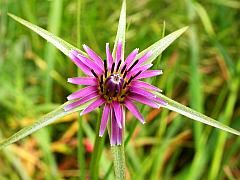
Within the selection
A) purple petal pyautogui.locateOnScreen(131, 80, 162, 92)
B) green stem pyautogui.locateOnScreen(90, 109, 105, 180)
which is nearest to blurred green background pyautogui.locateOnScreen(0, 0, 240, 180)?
green stem pyautogui.locateOnScreen(90, 109, 105, 180)

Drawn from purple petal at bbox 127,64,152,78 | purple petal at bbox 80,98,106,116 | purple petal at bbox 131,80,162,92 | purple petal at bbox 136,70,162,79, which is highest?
purple petal at bbox 127,64,152,78

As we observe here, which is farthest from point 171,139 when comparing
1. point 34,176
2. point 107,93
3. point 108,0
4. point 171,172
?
point 107,93

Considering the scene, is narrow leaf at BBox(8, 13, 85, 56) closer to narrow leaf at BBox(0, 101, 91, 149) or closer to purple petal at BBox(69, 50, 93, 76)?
purple petal at BBox(69, 50, 93, 76)

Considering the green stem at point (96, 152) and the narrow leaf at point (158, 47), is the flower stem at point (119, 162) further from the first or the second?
the narrow leaf at point (158, 47)

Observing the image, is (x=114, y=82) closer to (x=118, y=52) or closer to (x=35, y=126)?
(x=118, y=52)

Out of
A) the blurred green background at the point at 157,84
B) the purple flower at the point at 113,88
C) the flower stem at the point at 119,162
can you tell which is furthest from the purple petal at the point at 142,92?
the blurred green background at the point at 157,84

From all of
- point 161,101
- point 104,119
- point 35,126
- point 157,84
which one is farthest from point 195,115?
point 157,84
